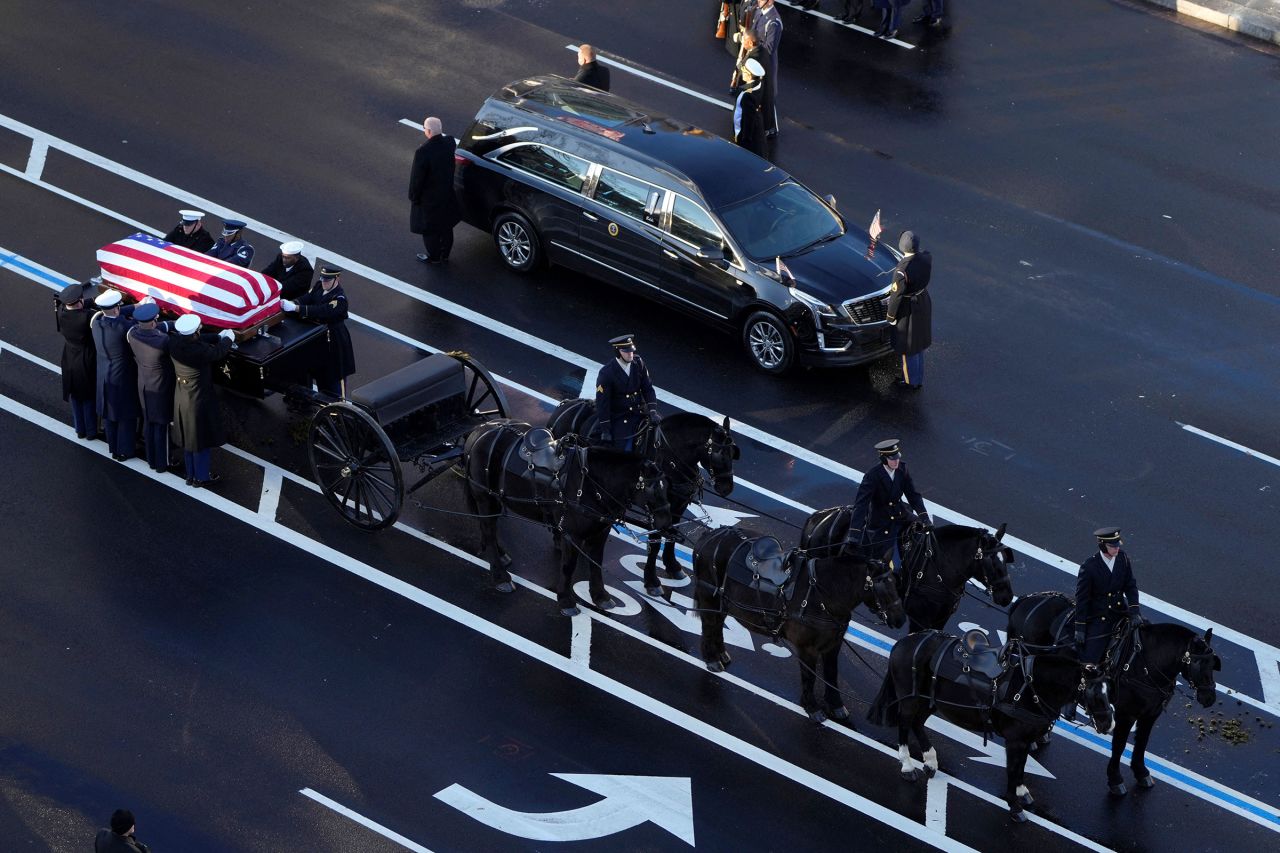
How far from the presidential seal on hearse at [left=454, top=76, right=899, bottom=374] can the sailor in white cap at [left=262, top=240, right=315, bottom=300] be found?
3.49 m

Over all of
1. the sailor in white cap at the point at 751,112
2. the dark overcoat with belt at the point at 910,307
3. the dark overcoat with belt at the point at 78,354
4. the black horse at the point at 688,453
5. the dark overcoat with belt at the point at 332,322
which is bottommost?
the dark overcoat with belt at the point at 78,354

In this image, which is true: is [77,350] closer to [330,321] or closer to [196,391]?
[196,391]

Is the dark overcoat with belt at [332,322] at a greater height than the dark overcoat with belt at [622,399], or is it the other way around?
the dark overcoat with belt at [622,399]

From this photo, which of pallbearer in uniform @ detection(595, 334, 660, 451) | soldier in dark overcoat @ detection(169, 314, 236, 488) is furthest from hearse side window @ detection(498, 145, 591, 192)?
soldier in dark overcoat @ detection(169, 314, 236, 488)

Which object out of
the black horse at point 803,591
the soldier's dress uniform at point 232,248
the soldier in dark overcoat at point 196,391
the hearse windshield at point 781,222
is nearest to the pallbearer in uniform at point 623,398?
the black horse at point 803,591

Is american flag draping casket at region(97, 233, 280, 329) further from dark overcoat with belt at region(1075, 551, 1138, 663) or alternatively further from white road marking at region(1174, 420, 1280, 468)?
white road marking at region(1174, 420, 1280, 468)

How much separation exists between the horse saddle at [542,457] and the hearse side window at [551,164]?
5.48 meters

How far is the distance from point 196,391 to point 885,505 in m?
6.55

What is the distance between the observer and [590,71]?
22016 mm

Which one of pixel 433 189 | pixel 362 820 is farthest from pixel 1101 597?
pixel 433 189

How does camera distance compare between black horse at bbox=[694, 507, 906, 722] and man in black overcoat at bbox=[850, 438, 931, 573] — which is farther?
man in black overcoat at bbox=[850, 438, 931, 573]

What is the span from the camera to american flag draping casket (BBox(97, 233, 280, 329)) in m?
16.3

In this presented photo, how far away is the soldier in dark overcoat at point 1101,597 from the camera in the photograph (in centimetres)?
1348

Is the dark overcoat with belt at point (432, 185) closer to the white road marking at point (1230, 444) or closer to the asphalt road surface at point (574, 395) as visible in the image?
the asphalt road surface at point (574, 395)
